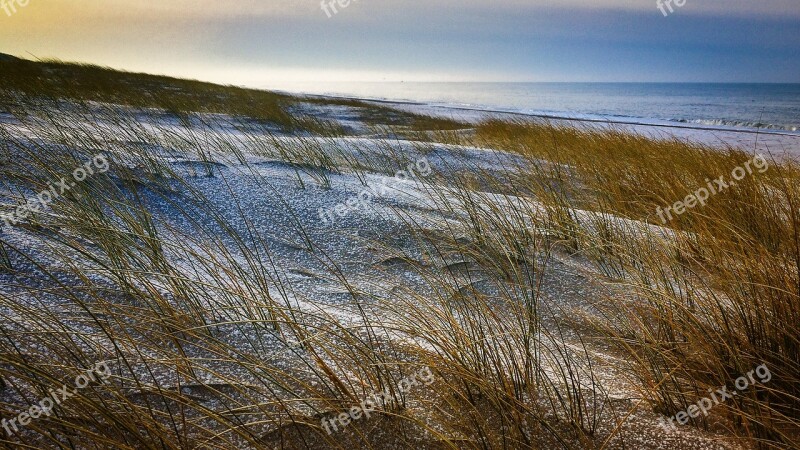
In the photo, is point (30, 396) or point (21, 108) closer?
point (30, 396)

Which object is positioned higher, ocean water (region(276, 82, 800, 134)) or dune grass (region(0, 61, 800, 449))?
ocean water (region(276, 82, 800, 134))

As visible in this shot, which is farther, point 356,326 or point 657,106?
point 657,106

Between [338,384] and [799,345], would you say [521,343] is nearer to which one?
[338,384]

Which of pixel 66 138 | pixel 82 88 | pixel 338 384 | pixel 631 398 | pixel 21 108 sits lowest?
pixel 631 398

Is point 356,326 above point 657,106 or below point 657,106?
below

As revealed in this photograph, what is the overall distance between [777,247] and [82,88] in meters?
11.3

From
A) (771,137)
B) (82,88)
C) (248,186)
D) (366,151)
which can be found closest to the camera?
(248,186)

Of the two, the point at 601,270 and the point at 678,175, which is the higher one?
Answer: the point at 678,175

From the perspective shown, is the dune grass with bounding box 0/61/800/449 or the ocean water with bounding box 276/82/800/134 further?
the ocean water with bounding box 276/82/800/134

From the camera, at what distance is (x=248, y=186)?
3084 mm

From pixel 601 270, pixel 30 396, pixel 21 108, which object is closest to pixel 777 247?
pixel 601 270

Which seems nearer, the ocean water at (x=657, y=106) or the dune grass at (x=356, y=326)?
the dune grass at (x=356, y=326)

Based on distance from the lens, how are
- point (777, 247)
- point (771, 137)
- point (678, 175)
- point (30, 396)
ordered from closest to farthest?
point (30, 396)
point (777, 247)
point (678, 175)
point (771, 137)

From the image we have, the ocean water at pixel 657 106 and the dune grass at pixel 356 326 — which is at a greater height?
the ocean water at pixel 657 106
